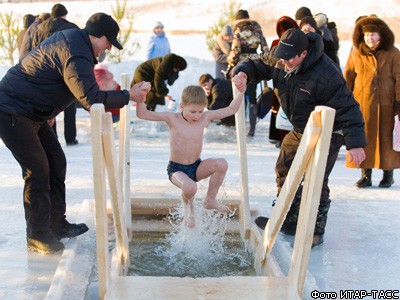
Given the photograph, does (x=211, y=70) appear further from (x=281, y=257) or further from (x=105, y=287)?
(x=105, y=287)

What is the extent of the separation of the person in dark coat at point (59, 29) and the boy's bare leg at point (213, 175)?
2066 millimetres

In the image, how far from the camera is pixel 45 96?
14.0 ft

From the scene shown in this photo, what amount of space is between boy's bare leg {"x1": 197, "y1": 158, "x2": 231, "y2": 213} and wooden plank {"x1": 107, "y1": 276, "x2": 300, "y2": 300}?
1227mm

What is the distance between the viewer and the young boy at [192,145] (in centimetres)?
475

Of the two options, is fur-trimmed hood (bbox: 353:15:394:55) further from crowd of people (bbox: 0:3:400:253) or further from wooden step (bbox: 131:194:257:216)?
wooden step (bbox: 131:194:257:216)

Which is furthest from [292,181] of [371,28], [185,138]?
[371,28]

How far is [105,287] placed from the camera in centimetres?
342

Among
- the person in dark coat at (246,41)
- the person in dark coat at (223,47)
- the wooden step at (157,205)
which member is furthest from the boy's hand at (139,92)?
the person in dark coat at (223,47)

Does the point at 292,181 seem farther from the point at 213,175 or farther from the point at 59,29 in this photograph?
the point at 59,29

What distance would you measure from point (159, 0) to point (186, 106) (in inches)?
903

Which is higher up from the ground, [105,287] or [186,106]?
[186,106]

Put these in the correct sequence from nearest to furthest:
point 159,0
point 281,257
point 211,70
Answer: point 281,257 < point 211,70 < point 159,0

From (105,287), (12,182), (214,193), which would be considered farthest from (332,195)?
(105,287)

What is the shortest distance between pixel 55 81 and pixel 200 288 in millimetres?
1613
